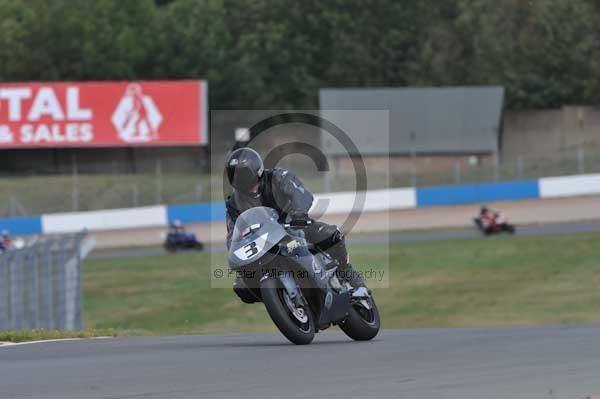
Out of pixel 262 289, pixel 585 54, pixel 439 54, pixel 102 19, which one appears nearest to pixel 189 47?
pixel 102 19

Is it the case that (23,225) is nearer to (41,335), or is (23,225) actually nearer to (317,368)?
(41,335)

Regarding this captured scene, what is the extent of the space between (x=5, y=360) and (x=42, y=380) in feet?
5.22

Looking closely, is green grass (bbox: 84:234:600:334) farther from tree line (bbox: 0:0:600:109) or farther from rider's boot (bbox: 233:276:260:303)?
tree line (bbox: 0:0:600:109)

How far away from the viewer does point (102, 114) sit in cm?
4353

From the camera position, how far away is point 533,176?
40.8 m

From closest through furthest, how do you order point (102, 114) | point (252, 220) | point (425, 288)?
point (252, 220)
point (425, 288)
point (102, 114)

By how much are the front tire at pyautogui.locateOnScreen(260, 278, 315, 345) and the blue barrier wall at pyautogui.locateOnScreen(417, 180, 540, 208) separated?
29.9 m

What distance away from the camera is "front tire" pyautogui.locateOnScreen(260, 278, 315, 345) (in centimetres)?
954

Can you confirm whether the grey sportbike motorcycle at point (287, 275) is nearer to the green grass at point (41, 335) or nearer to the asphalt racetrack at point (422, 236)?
the green grass at point (41, 335)

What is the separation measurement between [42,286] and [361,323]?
1007cm

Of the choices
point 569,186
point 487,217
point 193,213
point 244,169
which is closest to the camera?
point 244,169

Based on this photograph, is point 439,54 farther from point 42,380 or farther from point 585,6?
point 42,380

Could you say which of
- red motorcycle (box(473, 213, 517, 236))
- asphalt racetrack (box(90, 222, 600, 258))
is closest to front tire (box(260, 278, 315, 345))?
asphalt racetrack (box(90, 222, 600, 258))

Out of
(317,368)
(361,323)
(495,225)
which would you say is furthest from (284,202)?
(495,225)
